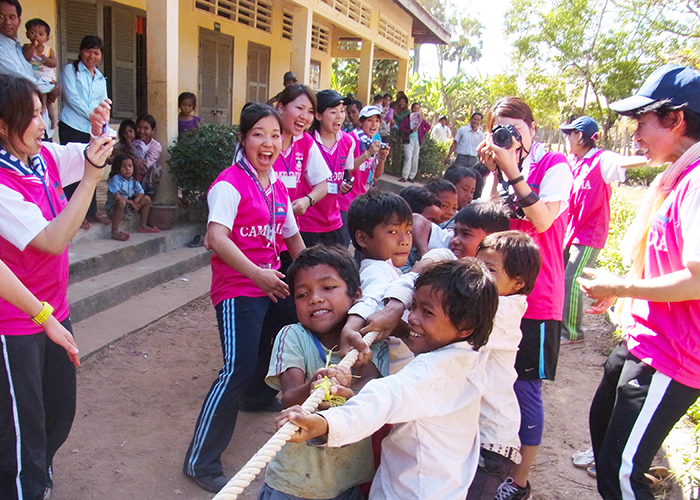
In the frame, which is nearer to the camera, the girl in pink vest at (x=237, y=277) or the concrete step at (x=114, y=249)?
the girl in pink vest at (x=237, y=277)

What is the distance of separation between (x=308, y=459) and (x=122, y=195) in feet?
14.7

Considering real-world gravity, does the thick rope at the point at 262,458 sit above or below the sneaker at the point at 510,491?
above

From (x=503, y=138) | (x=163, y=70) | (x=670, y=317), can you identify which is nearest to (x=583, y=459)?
(x=670, y=317)

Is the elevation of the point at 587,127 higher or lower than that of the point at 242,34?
lower

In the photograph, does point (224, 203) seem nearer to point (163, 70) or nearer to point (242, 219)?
point (242, 219)

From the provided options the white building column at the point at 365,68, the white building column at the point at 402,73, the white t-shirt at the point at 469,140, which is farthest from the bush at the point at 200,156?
the white building column at the point at 402,73

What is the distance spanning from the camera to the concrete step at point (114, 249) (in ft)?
15.6

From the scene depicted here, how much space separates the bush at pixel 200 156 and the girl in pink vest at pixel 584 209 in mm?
3435

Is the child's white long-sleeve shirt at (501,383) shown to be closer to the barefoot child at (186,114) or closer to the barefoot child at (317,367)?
the barefoot child at (317,367)

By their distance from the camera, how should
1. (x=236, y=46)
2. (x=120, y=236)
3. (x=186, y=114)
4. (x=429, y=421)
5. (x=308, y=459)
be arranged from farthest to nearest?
(x=236, y=46)
(x=186, y=114)
(x=120, y=236)
(x=308, y=459)
(x=429, y=421)

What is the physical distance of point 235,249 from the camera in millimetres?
2525

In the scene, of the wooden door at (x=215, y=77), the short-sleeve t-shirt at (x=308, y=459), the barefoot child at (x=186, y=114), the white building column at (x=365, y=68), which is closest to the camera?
the short-sleeve t-shirt at (x=308, y=459)

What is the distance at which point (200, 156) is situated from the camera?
6023 mm

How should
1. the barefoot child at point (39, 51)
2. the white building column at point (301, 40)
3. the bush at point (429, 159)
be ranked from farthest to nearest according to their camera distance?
1. the bush at point (429, 159)
2. the white building column at point (301, 40)
3. the barefoot child at point (39, 51)
